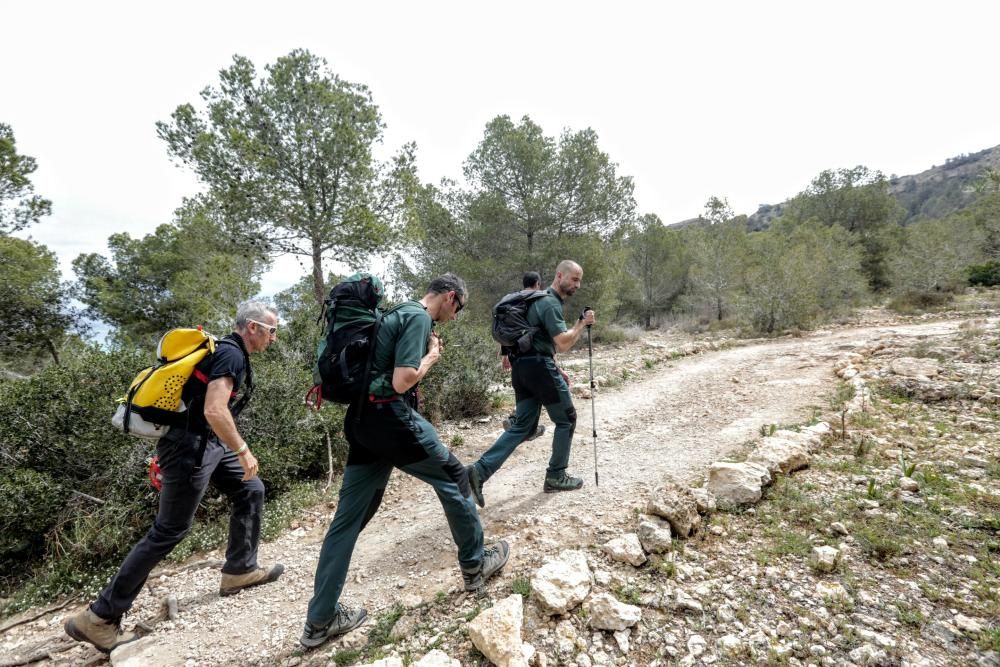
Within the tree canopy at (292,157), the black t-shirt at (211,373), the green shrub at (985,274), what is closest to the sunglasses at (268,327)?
the black t-shirt at (211,373)

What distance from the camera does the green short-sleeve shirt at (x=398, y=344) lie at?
7.69 ft

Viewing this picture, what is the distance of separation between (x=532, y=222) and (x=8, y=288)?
16582 mm

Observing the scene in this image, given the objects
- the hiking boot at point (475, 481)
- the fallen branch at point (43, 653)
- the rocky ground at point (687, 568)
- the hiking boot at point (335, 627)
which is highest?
the hiking boot at point (475, 481)

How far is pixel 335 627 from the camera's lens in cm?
244

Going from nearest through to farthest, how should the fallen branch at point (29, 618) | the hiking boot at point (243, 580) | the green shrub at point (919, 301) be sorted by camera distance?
the fallen branch at point (29, 618), the hiking boot at point (243, 580), the green shrub at point (919, 301)

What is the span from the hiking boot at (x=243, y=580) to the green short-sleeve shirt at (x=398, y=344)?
6.94ft

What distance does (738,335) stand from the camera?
16.7 m

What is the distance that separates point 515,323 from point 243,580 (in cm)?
293

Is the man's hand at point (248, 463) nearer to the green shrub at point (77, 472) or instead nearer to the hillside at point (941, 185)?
the green shrub at point (77, 472)

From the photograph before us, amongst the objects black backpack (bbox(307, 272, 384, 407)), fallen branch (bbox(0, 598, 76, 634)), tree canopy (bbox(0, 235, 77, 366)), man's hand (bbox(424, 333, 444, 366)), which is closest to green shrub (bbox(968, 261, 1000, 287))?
man's hand (bbox(424, 333, 444, 366))

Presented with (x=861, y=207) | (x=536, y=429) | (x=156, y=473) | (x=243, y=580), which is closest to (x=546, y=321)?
(x=536, y=429)

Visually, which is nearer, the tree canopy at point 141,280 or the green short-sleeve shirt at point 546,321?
the green short-sleeve shirt at point 546,321

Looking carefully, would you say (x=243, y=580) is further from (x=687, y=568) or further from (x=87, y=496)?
(x=687, y=568)

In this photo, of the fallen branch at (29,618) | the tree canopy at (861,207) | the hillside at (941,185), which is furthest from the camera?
the hillside at (941,185)
